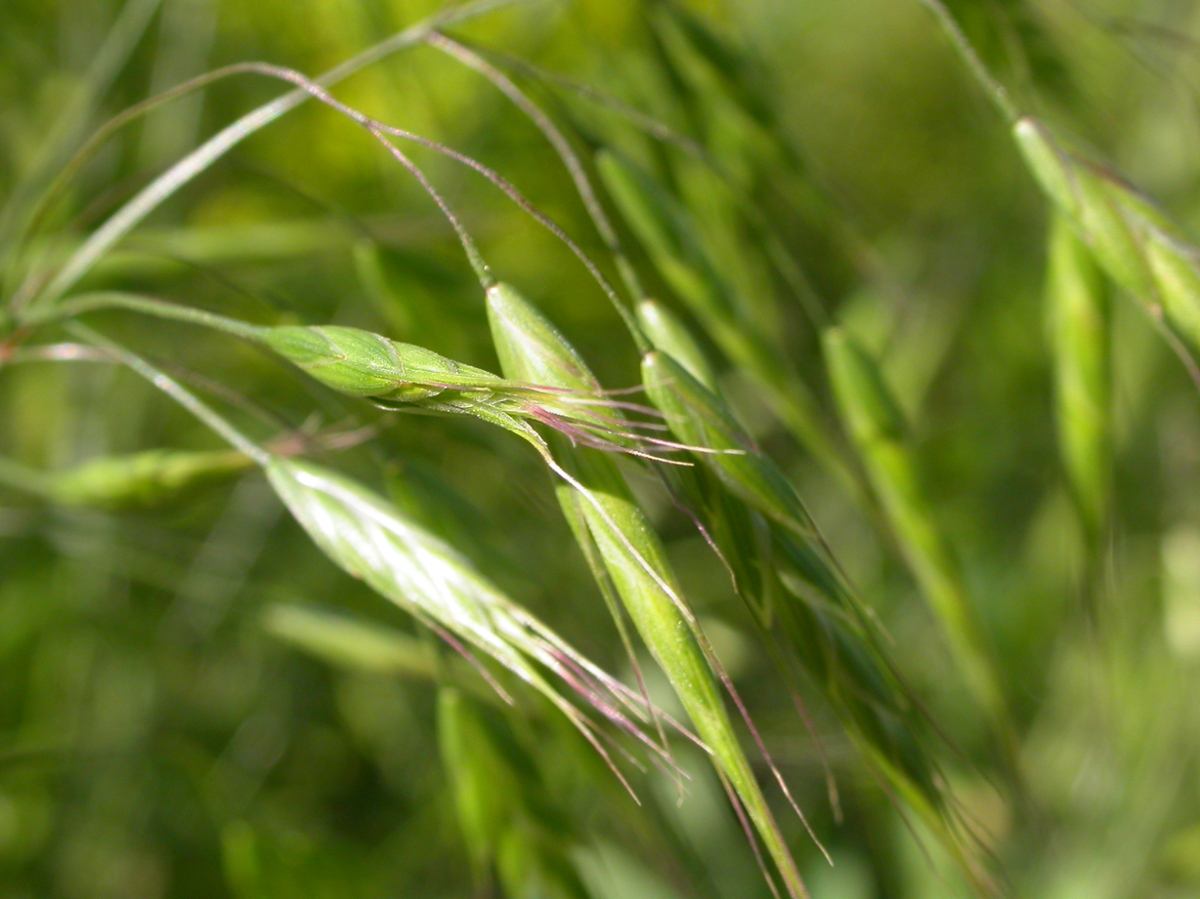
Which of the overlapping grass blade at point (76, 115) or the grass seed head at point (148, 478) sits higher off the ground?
the overlapping grass blade at point (76, 115)

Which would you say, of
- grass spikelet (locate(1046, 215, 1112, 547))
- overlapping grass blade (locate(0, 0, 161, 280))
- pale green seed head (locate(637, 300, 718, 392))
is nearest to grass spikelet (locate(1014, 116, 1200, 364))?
grass spikelet (locate(1046, 215, 1112, 547))

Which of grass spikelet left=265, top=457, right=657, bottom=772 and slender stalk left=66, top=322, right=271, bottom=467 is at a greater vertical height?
slender stalk left=66, top=322, right=271, bottom=467

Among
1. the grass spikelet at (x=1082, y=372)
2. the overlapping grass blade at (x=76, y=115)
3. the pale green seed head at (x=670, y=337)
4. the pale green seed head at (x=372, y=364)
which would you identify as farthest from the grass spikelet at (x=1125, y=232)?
the overlapping grass blade at (x=76, y=115)

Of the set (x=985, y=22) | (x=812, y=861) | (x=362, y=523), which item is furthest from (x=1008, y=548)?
(x=362, y=523)

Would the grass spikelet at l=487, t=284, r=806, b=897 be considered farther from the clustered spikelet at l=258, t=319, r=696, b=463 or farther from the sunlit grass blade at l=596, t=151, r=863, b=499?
the sunlit grass blade at l=596, t=151, r=863, b=499

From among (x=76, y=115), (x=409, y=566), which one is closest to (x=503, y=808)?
(x=409, y=566)

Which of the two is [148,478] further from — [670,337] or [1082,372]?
[1082,372]

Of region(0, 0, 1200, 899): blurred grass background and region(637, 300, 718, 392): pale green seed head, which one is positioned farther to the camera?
region(0, 0, 1200, 899): blurred grass background

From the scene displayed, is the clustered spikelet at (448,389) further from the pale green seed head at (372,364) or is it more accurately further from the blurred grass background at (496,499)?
the blurred grass background at (496,499)
